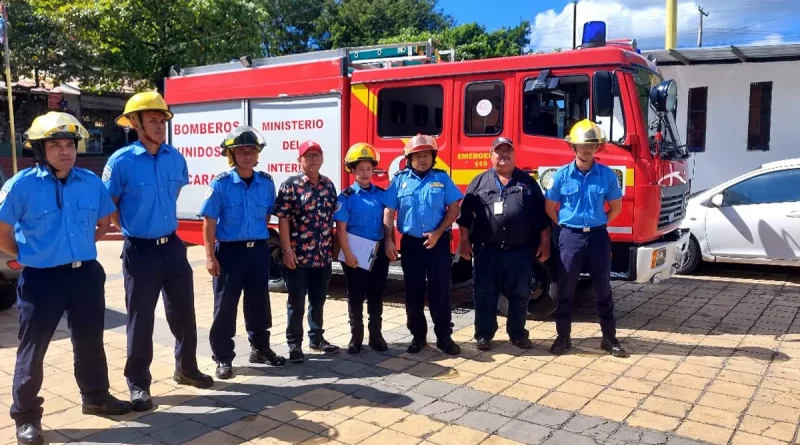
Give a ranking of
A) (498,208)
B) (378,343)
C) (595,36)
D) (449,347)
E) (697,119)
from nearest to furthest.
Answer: (498,208) < (449,347) < (378,343) < (595,36) < (697,119)

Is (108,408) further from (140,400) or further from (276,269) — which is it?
(276,269)

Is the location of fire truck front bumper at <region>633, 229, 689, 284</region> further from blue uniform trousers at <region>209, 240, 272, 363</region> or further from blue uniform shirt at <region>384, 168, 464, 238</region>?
blue uniform trousers at <region>209, 240, 272, 363</region>

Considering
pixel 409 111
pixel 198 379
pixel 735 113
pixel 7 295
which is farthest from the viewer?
pixel 735 113

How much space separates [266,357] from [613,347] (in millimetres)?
2747

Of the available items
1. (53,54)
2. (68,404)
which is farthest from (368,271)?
(53,54)

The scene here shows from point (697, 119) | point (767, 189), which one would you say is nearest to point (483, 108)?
point (767, 189)

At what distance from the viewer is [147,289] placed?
4.04 metres

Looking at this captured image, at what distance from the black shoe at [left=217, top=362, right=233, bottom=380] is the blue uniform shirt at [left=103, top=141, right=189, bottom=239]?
112 cm

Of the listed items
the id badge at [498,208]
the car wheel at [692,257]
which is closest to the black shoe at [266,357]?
the id badge at [498,208]

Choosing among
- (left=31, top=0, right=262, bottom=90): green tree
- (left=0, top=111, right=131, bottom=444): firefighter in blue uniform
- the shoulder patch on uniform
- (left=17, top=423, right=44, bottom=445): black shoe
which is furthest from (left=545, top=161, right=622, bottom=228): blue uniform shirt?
(left=31, top=0, right=262, bottom=90): green tree

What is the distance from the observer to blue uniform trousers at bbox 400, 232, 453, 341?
5047 mm

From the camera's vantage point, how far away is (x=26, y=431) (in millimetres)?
3523

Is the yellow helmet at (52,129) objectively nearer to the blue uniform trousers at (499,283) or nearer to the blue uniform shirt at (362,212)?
the blue uniform shirt at (362,212)

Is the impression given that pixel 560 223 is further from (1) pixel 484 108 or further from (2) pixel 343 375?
(2) pixel 343 375
